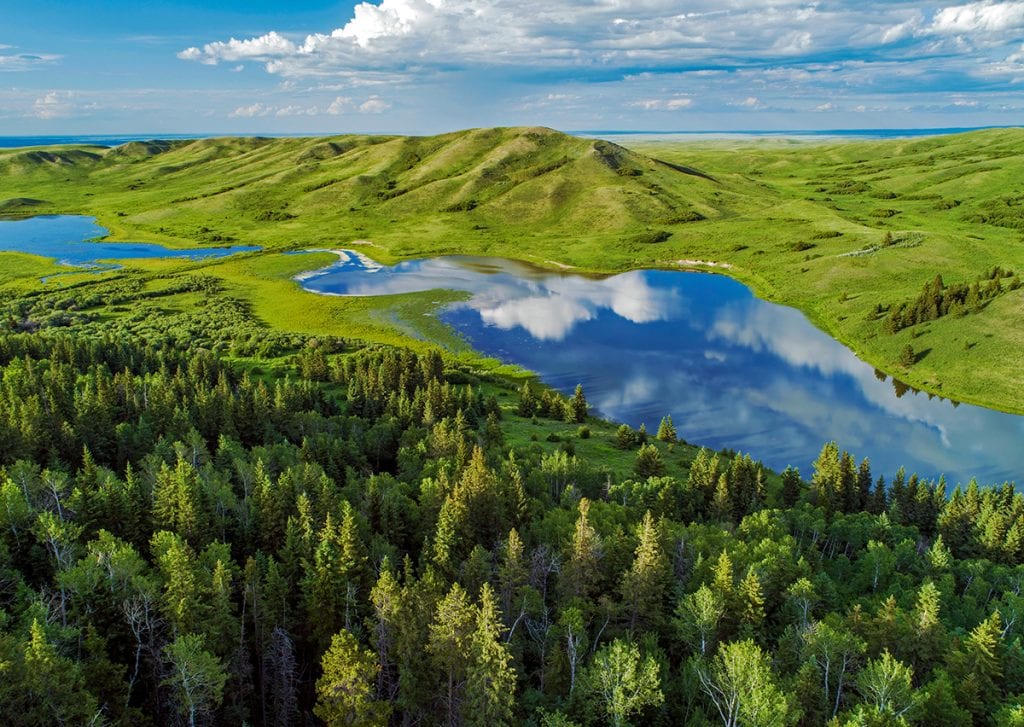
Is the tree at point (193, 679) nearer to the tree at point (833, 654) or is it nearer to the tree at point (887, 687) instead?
the tree at point (833, 654)

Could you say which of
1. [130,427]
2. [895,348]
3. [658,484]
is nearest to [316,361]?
[130,427]

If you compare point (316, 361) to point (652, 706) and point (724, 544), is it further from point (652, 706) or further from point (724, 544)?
point (652, 706)

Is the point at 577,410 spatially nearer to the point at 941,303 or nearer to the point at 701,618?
the point at 701,618

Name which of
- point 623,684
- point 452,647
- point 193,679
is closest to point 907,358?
point 623,684

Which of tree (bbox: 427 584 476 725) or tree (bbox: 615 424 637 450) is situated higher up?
tree (bbox: 427 584 476 725)

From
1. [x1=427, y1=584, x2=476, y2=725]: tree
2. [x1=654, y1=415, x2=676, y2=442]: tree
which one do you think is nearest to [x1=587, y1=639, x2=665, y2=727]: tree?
[x1=427, y1=584, x2=476, y2=725]: tree

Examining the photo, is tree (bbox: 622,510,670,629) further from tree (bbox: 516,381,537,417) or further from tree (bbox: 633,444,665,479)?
tree (bbox: 516,381,537,417)

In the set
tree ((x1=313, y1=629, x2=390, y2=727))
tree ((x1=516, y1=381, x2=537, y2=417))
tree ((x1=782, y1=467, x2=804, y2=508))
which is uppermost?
tree ((x1=313, y1=629, x2=390, y2=727))
